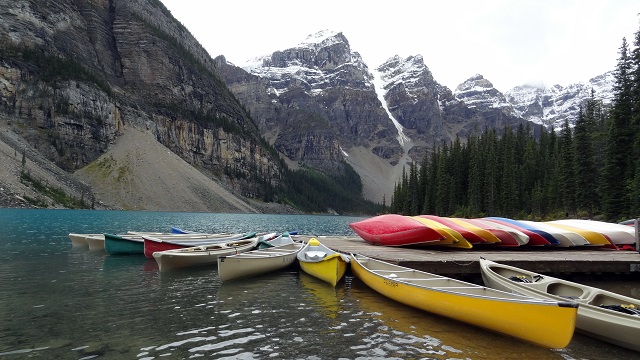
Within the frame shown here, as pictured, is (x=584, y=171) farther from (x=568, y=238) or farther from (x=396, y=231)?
(x=396, y=231)

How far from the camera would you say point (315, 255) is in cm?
1908

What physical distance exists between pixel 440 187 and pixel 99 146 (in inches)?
4842

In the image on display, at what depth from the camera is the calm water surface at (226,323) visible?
29.4 feet

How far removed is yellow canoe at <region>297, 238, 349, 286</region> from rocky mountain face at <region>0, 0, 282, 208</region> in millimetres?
137340

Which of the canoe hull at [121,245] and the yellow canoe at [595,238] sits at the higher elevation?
the yellow canoe at [595,238]

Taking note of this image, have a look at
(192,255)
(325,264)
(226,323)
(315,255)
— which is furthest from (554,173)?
(226,323)

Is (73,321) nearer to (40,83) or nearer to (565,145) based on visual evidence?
(565,145)

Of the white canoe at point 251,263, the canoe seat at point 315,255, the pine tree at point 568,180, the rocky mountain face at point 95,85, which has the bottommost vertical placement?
the white canoe at point 251,263

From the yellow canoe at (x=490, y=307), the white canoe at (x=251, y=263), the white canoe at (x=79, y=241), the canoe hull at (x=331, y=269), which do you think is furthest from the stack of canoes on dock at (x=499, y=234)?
the white canoe at (x=79, y=241)

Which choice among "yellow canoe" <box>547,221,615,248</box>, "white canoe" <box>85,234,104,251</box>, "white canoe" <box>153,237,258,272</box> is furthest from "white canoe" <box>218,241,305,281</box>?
"yellow canoe" <box>547,221,615,248</box>

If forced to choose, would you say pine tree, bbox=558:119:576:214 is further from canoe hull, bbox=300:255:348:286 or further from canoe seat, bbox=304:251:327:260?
canoe hull, bbox=300:255:348:286

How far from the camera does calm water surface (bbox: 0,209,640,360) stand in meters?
8.95

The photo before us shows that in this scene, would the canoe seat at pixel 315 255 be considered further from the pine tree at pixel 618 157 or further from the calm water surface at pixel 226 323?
the pine tree at pixel 618 157

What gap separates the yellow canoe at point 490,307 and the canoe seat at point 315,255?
4363mm
